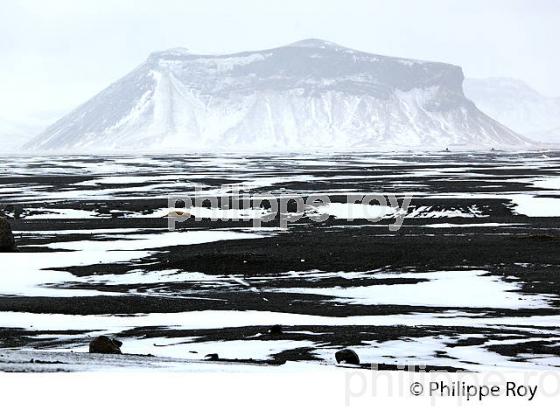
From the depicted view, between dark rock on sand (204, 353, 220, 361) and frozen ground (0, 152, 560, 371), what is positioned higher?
dark rock on sand (204, 353, 220, 361)

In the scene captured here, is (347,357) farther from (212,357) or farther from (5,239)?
(5,239)

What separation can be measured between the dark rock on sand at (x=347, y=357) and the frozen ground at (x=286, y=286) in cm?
21

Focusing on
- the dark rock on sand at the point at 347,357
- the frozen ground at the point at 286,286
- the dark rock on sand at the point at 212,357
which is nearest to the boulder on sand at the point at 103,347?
the frozen ground at the point at 286,286

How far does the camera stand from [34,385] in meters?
8.92

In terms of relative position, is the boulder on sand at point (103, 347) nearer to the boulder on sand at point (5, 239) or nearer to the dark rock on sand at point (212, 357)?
the dark rock on sand at point (212, 357)

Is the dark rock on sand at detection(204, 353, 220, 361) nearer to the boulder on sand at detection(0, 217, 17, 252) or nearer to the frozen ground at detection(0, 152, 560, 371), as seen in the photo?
the frozen ground at detection(0, 152, 560, 371)

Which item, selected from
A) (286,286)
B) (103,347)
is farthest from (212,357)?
(286,286)

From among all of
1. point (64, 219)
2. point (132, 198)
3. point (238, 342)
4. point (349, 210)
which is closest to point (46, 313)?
point (238, 342)

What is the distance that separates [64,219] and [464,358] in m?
24.3

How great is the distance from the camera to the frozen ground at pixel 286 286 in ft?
40.3

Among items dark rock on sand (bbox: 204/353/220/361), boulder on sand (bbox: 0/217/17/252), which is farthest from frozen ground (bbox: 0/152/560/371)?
boulder on sand (bbox: 0/217/17/252)

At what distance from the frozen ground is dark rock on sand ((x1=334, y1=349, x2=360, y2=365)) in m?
0.21

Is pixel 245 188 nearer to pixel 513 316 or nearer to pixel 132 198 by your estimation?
pixel 132 198

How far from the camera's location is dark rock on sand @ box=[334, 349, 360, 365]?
→ 11.3 meters
